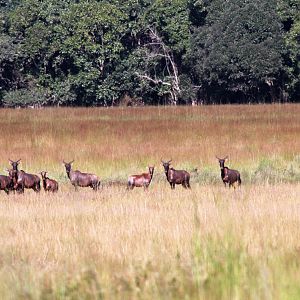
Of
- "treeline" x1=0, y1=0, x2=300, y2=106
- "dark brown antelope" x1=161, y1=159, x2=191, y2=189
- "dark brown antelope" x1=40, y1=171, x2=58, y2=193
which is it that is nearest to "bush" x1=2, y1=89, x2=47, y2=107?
"treeline" x1=0, y1=0, x2=300, y2=106

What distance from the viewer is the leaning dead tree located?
5422 centimetres

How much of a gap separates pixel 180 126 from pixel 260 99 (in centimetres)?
2842

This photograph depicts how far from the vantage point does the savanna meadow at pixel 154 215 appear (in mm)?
7055

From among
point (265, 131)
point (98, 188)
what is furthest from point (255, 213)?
point (265, 131)

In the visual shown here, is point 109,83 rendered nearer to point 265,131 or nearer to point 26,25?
point 26,25

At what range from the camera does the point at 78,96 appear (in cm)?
5491

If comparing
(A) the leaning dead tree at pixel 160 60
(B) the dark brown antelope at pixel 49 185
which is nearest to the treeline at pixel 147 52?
(A) the leaning dead tree at pixel 160 60

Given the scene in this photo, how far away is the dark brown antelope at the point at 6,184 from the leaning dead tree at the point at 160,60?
121ft

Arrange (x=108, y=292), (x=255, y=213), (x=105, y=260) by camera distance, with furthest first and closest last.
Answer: (x=255, y=213), (x=105, y=260), (x=108, y=292)

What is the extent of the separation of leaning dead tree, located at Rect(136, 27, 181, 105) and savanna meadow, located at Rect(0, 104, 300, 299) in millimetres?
25045

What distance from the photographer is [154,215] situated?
1210cm

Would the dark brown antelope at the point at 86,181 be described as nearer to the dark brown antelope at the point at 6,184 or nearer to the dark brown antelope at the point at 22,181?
the dark brown antelope at the point at 22,181

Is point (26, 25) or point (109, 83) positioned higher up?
point (26, 25)

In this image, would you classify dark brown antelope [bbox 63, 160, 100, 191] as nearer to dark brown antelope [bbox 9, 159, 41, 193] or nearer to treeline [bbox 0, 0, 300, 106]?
dark brown antelope [bbox 9, 159, 41, 193]
